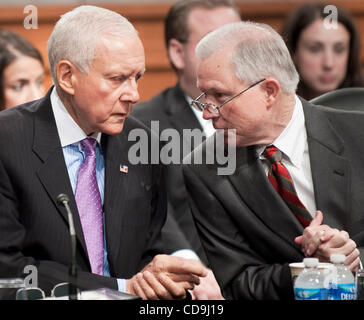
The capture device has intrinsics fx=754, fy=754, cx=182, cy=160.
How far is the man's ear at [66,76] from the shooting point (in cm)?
248

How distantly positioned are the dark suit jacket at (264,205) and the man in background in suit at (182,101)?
93cm

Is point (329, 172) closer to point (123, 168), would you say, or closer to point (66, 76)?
point (123, 168)

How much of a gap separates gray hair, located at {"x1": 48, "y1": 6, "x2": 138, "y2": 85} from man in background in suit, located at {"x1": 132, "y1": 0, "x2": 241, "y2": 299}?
1.26m

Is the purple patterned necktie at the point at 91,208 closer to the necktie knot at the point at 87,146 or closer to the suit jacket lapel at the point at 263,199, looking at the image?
the necktie knot at the point at 87,146

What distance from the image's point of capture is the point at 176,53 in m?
4.17

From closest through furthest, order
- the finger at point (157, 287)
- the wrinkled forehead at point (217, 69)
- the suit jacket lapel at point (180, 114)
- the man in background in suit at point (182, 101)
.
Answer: the finger at point (157, 287)
the wrinkled forehead at point (217, 69)
the man in background in suit at point (182, 101)
the suit jacket lapel at point (180, 114)

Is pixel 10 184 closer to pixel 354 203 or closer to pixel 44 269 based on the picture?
pixel 44 269

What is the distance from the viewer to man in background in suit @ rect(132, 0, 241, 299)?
368 cm

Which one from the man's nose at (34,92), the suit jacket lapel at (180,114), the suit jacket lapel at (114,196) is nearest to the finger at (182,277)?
the suit jacket lapel at (114,196)

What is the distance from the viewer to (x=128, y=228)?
261cm

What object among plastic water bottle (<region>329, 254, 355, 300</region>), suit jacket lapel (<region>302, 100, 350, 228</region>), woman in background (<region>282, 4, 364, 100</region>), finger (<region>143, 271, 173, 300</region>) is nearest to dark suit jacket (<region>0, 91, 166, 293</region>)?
finger (<region>143, 271, 173, 300</region>)

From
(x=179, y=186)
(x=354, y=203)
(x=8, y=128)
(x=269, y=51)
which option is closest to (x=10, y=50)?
(x=179, y=186)

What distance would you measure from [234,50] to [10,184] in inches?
33.9

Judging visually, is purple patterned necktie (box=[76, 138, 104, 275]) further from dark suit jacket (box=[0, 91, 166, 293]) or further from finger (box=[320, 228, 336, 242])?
finger (box=[320, 228, 336, 242])
